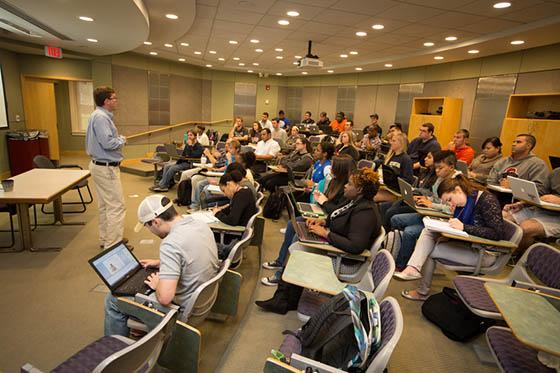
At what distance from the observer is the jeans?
22.4 ft

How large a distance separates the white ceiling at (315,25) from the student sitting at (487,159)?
5.70 feet

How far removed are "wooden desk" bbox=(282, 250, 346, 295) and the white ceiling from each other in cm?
353

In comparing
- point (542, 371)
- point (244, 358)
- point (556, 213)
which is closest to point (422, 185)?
point (556, 213)

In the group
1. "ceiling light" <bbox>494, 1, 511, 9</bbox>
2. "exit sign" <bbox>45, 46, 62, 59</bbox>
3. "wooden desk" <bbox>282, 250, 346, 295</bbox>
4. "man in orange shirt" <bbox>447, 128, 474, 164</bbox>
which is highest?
"ceiling light" <bbox>494, 1, 511, 9</bbox>

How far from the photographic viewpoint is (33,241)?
13.4 feet

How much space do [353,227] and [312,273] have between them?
49 centimetres

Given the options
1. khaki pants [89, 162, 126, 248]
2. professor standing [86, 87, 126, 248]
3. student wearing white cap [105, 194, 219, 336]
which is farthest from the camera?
khaki pants [89, 162, 126, 248]

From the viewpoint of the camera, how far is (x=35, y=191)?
363 cm

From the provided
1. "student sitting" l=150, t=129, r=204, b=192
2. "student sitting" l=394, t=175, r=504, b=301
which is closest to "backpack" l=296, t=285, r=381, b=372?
"student sitting" l=394, t=175, r=504, b=301

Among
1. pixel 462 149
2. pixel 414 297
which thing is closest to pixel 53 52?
pixel 414 297

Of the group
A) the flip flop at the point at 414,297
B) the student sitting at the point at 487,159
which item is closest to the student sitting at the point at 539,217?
the student sitting at the point at 487,159

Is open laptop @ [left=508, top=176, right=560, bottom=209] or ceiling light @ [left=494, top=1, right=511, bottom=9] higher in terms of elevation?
ceiling light @ [left=494, top=1, right=511, bottom=9]

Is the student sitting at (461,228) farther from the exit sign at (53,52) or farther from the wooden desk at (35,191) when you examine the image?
the exit sign at (53,52)

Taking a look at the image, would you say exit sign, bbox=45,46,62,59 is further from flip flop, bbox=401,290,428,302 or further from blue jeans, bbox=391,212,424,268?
flip flop, bbox=401,290,428,302
